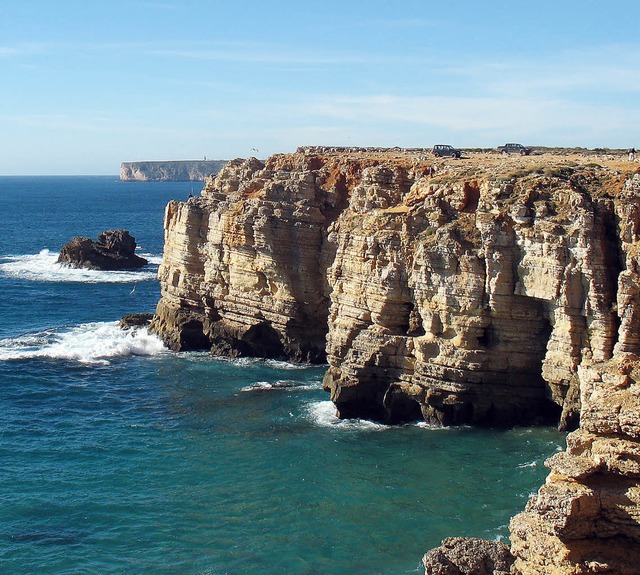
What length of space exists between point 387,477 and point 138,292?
53619mm

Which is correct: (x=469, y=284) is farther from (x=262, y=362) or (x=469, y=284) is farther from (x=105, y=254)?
(x=105, y=254)

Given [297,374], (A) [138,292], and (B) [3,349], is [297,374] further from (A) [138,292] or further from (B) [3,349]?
(A) [138,292]

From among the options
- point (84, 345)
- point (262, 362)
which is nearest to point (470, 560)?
point (262, 362)

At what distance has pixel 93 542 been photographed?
33531mm

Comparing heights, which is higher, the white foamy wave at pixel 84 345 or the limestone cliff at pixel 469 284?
the limestone cliff at pixel 469 284

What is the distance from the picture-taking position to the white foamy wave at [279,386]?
173ft

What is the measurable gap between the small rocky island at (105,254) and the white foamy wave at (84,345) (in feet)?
111

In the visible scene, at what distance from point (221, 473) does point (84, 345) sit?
28.1 metres

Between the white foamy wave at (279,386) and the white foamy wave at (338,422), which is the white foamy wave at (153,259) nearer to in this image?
the white foamy wave at (279,386)

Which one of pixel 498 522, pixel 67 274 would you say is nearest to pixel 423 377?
pixel 498 522

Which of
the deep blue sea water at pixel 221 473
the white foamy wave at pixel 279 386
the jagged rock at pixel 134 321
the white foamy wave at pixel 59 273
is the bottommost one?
the deep blue sea water at pixel 221 473

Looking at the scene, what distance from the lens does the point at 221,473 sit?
131 ft

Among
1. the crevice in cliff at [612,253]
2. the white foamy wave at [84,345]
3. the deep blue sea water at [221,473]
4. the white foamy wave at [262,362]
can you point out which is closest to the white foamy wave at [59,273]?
the white foamy wave at [84,345]

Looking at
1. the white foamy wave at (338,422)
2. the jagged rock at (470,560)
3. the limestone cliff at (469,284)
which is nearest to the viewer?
the jagged rock at (470,560)
